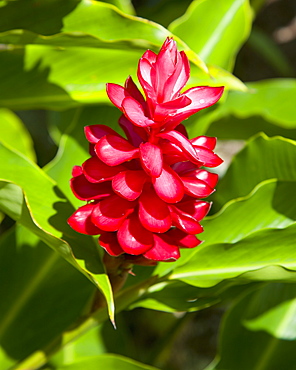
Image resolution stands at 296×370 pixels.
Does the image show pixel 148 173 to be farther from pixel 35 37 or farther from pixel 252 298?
pixel 252 298

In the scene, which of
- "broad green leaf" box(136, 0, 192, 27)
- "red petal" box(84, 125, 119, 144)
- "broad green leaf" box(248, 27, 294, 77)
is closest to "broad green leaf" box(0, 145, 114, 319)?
"red petal" box(84, 125, 119, 144)

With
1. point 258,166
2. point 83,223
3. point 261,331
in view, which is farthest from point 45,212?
point 261,331

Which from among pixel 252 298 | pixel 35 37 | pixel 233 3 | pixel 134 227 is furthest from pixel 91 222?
pixel 233 3

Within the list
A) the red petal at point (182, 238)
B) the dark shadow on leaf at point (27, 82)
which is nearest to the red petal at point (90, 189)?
the red petal at point (182, 238)

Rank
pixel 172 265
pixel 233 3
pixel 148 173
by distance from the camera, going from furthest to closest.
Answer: pixel 233 3, pixel 172 265, pixel 148 173

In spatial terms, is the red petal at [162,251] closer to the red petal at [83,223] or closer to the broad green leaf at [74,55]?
the red petal at [83,223]

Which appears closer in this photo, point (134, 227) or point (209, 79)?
point (134, 227)

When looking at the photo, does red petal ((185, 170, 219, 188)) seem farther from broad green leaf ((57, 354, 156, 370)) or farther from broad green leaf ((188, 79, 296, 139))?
broad green leaf ((188, 79, 296, 139))
